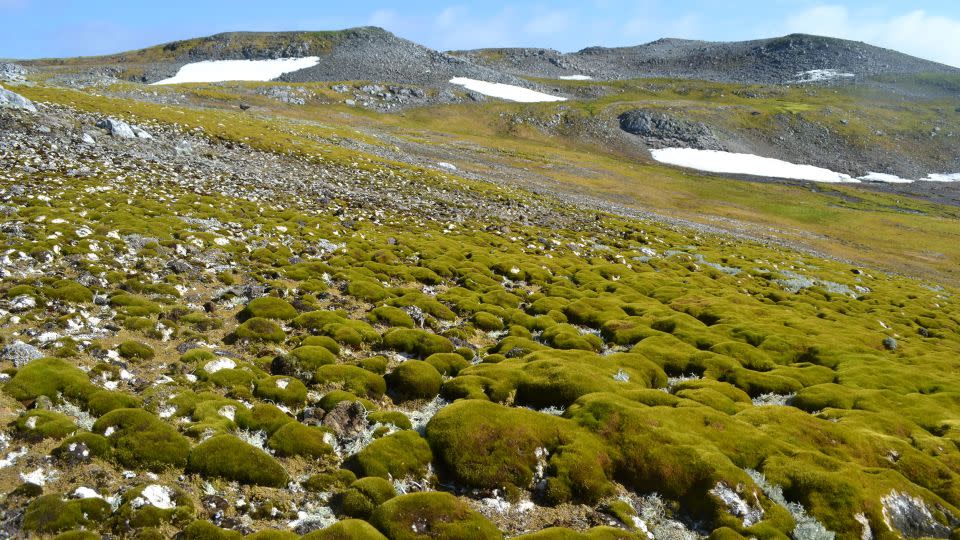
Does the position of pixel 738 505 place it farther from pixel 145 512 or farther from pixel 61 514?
pixel 61 514

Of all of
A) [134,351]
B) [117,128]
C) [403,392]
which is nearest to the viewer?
[134,351]

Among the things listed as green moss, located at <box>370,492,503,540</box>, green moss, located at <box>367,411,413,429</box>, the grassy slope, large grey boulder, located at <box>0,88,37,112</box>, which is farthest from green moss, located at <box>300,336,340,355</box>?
the grassy slope

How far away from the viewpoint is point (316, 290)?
24484mm

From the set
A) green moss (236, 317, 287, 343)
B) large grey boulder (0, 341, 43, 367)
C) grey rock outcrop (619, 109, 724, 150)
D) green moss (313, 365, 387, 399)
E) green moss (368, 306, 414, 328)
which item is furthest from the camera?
grey rock outcrop (619, 109, 724, 150)

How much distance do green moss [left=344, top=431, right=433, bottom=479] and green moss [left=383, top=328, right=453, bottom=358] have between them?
6.81 metres

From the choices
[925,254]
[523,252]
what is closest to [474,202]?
[523,252]

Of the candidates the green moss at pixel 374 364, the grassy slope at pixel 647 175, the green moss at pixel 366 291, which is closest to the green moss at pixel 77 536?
the green moss at pixel 374 364

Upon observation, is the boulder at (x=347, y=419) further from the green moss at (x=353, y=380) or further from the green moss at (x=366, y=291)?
the green moss at (x=366, y=291)

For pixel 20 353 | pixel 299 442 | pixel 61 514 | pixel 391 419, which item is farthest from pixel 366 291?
pixel 61 514

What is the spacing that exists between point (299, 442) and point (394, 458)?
7.66ft

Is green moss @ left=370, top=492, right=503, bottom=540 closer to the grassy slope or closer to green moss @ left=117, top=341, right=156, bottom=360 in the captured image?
green moss @ left=117, top=341, right=156, bottom=360

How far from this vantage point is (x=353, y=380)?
16.2 meters

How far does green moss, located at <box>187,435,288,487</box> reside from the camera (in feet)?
35.8

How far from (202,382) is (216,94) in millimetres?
135737
